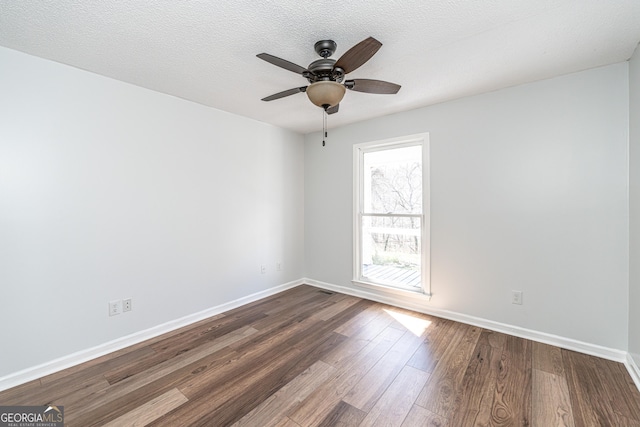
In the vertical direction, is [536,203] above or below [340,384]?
above

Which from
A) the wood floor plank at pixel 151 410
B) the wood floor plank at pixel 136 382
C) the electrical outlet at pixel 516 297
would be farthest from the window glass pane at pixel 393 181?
the wood floor plank at pixel 151 410

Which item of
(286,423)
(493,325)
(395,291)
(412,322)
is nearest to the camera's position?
(286,423)

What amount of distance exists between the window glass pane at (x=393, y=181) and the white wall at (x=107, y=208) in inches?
63.2

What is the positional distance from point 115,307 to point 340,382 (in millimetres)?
2080

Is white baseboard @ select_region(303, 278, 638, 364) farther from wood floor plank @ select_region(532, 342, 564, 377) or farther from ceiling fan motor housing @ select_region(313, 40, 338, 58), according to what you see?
ceiling fan motor housing @ select_region(313, 40, 338, 58)

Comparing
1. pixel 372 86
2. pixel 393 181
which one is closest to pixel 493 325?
pixel 393 181

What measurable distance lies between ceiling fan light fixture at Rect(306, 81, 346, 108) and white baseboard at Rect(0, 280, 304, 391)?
2.60 meters

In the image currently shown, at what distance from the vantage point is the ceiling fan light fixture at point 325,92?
1.78m

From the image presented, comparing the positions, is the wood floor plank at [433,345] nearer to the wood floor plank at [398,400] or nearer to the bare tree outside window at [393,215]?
the wood floor plank at [398,400]

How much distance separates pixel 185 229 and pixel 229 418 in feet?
6.21

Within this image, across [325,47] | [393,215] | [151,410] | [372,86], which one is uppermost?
[325,47]

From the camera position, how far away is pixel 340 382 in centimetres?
194

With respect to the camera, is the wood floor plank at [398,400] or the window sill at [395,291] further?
the window sill at [395,291]

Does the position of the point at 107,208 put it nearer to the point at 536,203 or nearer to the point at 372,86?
the point at 372,86
